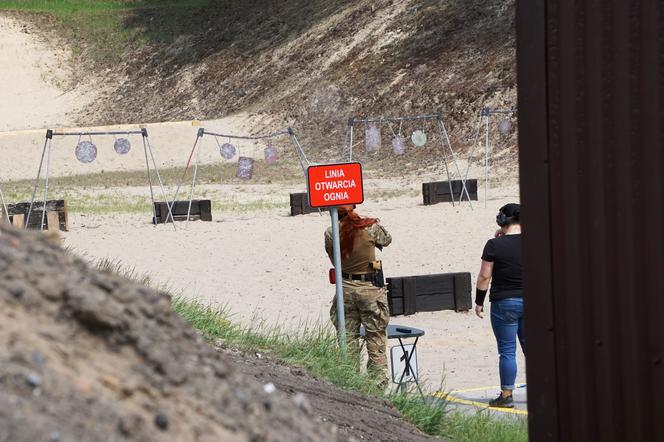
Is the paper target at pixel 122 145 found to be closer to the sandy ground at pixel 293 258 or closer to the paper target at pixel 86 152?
the paper target at pixel 86 152

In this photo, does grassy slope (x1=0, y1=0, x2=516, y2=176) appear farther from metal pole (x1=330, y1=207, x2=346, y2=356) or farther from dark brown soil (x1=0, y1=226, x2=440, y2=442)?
dark brown soil (x1=0, y1=226, x2=440, y2=442)

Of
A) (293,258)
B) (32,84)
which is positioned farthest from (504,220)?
(32,84)

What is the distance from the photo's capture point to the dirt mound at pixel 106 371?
7.97 feet

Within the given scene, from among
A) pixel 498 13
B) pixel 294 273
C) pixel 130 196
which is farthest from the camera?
pixel 498 13

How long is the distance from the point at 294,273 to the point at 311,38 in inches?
1129

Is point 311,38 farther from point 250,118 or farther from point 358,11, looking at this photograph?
point 250,118

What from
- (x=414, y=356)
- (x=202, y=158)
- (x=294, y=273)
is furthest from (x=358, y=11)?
(x=414, y=356)

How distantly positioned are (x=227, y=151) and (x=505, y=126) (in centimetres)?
721

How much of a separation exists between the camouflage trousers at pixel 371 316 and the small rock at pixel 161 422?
492cm

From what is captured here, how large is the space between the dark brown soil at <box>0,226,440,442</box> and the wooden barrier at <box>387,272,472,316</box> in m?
8.16

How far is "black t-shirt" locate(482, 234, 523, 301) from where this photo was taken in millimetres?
7219

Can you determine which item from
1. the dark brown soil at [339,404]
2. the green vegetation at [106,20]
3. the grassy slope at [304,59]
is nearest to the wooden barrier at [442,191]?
the grassy slope at [304,59]

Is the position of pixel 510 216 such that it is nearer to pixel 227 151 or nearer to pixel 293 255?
pixel 293 255

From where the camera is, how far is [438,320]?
11.2m
